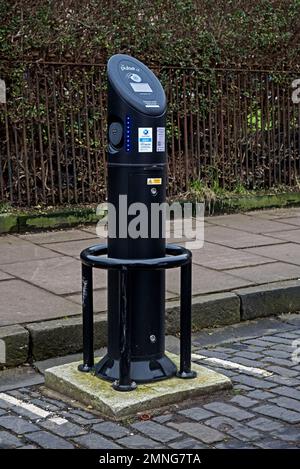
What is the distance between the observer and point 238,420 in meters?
4.20

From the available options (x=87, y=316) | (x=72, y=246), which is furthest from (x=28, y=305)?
(x=72, y=246)

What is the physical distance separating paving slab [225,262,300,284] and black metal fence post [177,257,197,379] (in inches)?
79.2

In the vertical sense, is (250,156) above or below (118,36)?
below

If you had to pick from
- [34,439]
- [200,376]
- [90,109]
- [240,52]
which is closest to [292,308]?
[200,376]

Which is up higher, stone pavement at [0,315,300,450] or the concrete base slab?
the concrete base slab

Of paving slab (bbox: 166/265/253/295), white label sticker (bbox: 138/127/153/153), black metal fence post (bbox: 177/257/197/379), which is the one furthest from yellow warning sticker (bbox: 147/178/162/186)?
paving slab (bbox: 166/265/253/295)

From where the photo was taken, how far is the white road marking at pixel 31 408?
421 cm

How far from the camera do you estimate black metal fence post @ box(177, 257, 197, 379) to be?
4531mm

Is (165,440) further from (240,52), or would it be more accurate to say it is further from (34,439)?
(240,52)

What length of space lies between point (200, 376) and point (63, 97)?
15.8ft

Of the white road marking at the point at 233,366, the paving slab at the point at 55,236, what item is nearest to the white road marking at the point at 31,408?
the white road marking at the point at 233,366

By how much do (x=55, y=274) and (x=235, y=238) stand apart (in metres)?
2.37

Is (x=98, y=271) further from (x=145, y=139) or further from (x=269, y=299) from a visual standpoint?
(x=145, y=139)

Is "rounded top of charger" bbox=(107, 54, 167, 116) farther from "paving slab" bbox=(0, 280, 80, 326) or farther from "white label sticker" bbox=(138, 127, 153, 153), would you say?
"paving slab" bbox=(0, 280, 80, 326)
